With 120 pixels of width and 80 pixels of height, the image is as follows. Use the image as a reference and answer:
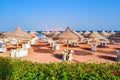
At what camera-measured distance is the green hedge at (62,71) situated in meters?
6.52

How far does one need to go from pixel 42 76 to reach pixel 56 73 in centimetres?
41

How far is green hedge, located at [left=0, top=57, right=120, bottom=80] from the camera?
6.52 metres

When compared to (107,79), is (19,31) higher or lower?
higher

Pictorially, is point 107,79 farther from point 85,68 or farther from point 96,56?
point 96,56

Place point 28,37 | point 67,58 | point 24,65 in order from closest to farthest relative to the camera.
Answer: point 24,65, point 67,58, point 28,37

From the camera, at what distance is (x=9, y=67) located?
739cm

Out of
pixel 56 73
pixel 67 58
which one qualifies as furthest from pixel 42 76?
pixel 67 58

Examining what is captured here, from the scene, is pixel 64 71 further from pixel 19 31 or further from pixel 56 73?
pixel 19 31

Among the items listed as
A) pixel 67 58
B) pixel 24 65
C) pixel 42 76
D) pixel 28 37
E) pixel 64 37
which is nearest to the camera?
pixel 42 76

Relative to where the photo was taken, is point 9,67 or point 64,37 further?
point 64,37

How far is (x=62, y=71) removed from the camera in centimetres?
677

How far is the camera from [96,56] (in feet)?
65.2

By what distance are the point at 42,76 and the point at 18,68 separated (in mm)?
816

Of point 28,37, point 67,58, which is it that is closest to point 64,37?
point 67,58
